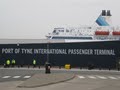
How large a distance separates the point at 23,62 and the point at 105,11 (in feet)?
121

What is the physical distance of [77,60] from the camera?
2394 inches

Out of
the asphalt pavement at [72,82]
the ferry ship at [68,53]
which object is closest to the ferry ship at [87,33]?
the ferry ship at [68,53]

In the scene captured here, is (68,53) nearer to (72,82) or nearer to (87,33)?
(87,33)

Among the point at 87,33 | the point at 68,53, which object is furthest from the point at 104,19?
the point at 68,53

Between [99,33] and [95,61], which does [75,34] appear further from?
[95,61]

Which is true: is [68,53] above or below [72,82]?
above

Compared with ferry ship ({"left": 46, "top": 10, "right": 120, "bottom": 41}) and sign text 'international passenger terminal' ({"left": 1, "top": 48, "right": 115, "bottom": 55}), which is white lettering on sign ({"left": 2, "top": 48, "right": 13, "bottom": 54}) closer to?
sign text 'international passenger terminal' ({"left": 1, "top": 48, "right": 115, "bottom": 55})

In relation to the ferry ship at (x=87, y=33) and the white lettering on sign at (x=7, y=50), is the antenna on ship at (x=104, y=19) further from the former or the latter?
the white lettering on sign at (x=7, y=50)

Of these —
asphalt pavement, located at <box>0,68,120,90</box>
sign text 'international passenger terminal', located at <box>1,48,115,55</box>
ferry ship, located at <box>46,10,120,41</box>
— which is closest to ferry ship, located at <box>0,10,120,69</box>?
sign text 'international passenger terminal', located at <box>1,48,115,55</box>

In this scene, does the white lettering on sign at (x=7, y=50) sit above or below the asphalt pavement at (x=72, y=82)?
above

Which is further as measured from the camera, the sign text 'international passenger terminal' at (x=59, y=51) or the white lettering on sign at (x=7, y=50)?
the white lettering on sign at (x=7, y=50)

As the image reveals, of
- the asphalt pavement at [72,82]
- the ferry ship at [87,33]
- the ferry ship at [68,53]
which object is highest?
the ferry ship at [87,33]

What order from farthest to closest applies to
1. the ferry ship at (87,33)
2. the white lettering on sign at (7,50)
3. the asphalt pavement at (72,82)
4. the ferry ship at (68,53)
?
the ferry ship at (87,33) < the white lettering on sign at (7,50) < the ferry ship at (68,53) < the asphalt pavement at (72,82)

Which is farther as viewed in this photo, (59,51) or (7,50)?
(7,50)
